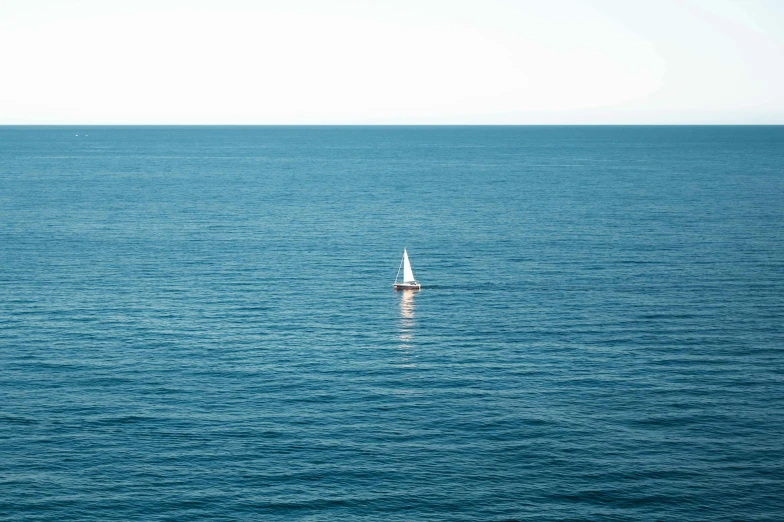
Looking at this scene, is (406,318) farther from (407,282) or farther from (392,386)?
(392,386)

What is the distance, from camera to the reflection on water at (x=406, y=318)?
370 ft

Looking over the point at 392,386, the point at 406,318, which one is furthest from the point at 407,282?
the point at 392,386

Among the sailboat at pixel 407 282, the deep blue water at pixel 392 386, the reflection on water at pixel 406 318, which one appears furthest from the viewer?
the sailboat at pixel 407 282

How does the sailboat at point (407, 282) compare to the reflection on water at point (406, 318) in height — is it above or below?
above

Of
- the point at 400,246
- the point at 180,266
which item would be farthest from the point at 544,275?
the point at 180,266

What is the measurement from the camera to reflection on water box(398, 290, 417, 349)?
112750mm

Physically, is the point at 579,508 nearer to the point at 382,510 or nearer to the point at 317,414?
the point at 382,510

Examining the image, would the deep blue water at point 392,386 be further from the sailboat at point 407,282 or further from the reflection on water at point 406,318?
the sailboat at point 407,282

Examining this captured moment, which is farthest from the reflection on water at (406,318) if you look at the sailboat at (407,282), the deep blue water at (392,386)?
the sailboat at (407,282)

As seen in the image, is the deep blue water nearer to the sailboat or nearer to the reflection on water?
the reflection on water

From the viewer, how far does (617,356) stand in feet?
346

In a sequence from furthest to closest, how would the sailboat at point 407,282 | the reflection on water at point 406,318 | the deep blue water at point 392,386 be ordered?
1. the sailboat at point 407,282
2. the reflection on water at point 406,318
3. the deep blue water at point 392,386

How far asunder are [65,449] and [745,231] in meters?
141

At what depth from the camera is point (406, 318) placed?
12238cm
